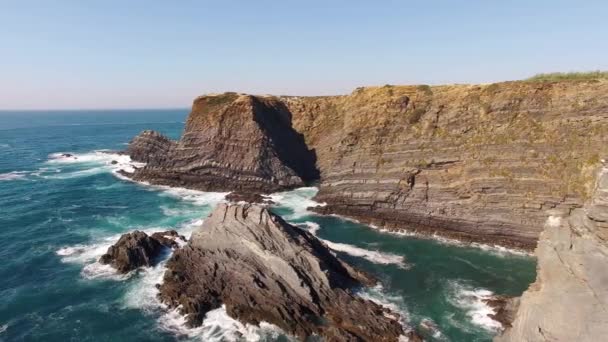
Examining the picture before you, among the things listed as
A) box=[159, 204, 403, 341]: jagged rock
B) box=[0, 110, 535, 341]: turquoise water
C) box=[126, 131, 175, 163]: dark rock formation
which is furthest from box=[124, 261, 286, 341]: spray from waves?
box=[126, 131, 175, 163]: dark rock formation

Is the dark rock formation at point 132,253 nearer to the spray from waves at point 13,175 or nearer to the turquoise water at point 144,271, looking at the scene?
the turquoise water at point 144,271

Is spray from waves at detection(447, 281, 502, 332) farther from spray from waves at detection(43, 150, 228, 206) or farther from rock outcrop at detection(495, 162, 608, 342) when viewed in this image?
spray from waves at detection(43, 150, 228, 206)

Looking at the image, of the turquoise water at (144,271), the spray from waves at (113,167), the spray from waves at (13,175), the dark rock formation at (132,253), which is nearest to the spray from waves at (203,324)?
the turquoise water at (144,271)

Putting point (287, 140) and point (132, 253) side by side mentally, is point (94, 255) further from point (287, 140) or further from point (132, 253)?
point (287, 140)

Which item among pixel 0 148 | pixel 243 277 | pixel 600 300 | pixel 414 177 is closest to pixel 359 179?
pixel 414 177

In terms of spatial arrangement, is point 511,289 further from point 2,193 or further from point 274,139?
point 2,193
